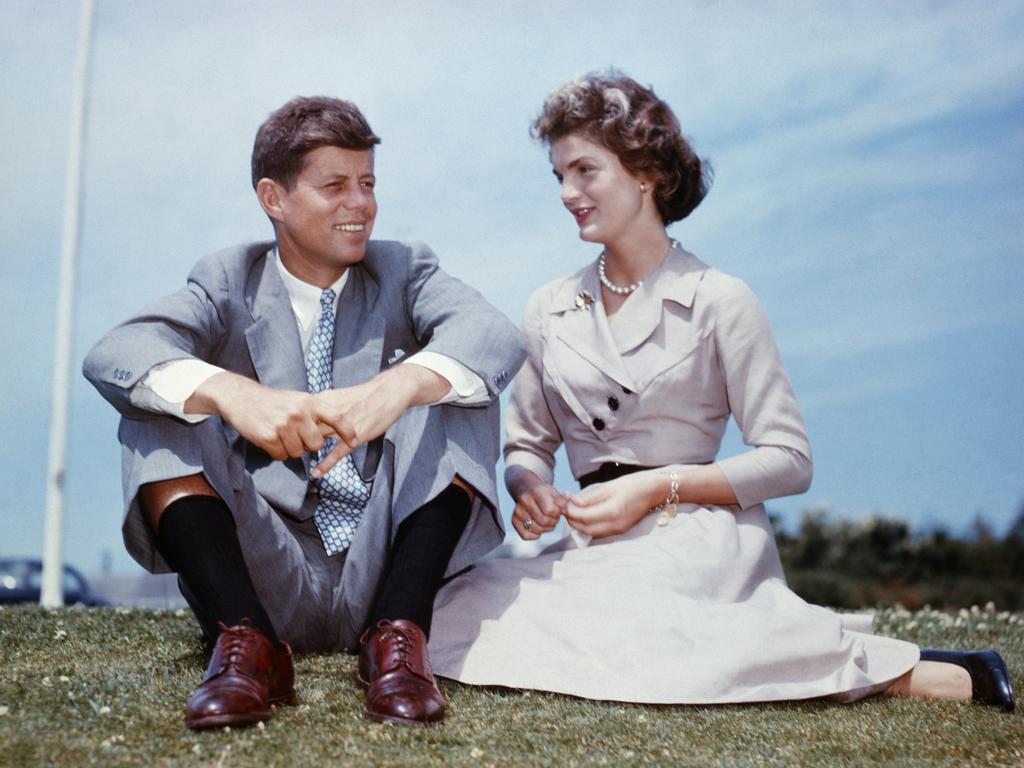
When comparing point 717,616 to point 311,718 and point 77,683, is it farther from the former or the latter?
point 77,683

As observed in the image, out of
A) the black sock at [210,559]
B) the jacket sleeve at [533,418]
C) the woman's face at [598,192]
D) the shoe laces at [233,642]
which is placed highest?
the woman's face at [598,192]

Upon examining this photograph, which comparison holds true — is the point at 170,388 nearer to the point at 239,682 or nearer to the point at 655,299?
the point at 239,682

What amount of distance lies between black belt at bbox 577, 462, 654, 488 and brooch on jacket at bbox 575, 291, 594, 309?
57cm

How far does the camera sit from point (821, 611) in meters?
3.44

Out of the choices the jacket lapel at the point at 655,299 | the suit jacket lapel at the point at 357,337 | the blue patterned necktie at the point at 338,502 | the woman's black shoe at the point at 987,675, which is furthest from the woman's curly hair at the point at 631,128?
the woman's black shoe at the point at 987,675

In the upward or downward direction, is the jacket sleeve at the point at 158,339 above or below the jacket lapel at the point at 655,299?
below

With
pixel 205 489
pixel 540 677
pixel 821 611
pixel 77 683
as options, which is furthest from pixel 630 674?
pixel 77 683

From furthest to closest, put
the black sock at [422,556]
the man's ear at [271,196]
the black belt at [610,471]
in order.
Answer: the black belt at [610,471] → the man's ear at [271,196] → the black sock at [422,556]

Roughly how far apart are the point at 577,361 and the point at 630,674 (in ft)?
3.72

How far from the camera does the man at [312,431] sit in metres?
2.74

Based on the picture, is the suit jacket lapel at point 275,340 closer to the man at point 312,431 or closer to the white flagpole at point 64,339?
the man at point 312,431

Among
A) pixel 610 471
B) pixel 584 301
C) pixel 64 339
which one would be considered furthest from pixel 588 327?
pixel 64 339

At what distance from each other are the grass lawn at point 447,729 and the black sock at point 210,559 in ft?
0.86

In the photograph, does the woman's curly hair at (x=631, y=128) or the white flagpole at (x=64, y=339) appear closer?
the woman's curly hair at (x=631, y=128)
